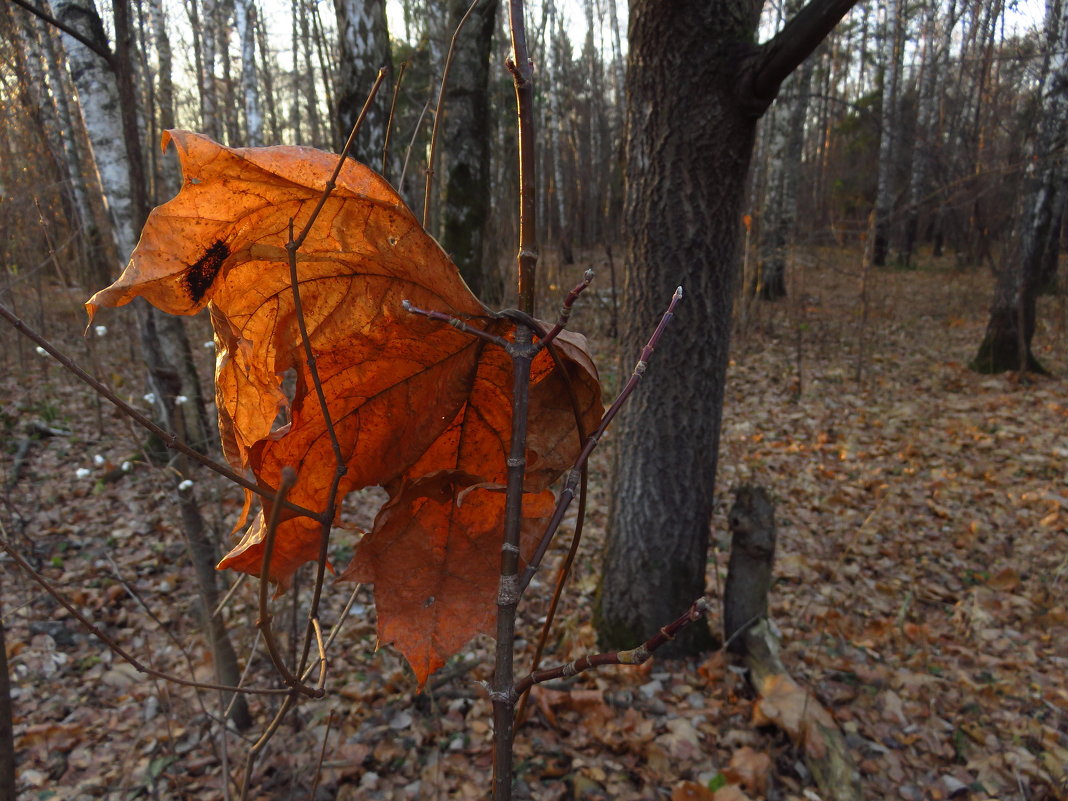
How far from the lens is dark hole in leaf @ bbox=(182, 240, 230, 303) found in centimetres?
61

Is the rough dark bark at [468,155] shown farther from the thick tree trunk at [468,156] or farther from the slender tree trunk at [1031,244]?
the slender tree trunk at [1031,244]

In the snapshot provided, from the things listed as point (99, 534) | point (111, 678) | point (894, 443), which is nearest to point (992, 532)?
point (894, 443)

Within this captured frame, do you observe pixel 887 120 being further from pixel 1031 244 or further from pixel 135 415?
pixel 135 415

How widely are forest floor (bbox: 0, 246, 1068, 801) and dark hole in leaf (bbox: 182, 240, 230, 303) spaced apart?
0.84m

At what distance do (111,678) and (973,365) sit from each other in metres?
8.86

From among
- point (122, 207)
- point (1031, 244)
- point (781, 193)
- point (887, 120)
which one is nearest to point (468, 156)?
point (122, 207)

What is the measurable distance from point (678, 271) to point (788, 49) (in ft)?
3.78

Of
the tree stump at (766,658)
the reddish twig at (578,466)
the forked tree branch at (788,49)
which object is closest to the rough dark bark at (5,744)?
the reddish twig at (578,466)

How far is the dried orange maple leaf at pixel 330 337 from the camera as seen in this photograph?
587 mm

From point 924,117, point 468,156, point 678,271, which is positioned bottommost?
point 678,271

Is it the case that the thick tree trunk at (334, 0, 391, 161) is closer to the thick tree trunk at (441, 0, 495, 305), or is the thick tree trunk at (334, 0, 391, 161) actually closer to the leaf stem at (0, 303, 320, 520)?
the thick tree trunk at (441, 0, 495, 305)

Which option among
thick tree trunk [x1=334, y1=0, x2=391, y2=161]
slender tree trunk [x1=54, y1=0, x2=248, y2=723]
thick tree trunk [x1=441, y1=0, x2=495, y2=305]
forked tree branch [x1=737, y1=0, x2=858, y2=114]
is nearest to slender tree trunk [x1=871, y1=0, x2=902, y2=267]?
thick tree trunk [x1=441, y1=0, x2=495, y2=305]

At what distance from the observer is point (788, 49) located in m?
1.64

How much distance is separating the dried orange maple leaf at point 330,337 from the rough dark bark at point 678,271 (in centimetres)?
171
